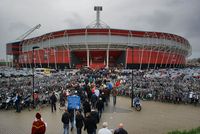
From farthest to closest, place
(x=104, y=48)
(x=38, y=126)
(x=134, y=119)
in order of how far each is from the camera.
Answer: (x=104, y=48)
(x=134, y=119)
(x=38, y=126)

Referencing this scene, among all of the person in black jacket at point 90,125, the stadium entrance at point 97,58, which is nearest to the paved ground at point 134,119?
the person in black jacket at point 90,125

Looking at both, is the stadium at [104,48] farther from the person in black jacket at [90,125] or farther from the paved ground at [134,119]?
the person in black jacket at [90,125]

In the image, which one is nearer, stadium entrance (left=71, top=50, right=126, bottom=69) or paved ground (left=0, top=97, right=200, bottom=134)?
paved ground (left=0, top=97, right=200, bottom=134)

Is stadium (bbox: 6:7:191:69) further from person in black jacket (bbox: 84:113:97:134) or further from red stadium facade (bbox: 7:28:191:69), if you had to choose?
person in black jacket (bbox: 84:113:97:134)

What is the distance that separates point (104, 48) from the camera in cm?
8269

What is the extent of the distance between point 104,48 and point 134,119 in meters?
65.0

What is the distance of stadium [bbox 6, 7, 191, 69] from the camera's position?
81.4 meters

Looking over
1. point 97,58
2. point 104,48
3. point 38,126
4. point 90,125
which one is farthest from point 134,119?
point 97,58

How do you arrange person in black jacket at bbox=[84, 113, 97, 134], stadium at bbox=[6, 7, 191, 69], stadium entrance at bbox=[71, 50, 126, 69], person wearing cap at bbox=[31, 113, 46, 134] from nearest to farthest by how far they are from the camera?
person wearing cap at bbox=[31, 113, 46, 134] < person in black jacket at bbox=[84, 113, 97, 134] < stadium at bbox=[6, 7, 191, 69] < stadium entrance at bbox=[71, 50, 126, 69]

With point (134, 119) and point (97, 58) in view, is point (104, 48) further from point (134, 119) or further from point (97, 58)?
point (134, 119)

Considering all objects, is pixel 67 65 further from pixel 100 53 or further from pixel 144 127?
pixel 144 127

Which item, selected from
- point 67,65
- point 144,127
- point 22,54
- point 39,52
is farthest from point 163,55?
point 144,127

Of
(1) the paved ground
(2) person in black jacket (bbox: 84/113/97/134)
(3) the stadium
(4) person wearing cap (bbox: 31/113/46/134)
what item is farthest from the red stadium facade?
(4) person wearing cap (bbox: 31/113/46/134)

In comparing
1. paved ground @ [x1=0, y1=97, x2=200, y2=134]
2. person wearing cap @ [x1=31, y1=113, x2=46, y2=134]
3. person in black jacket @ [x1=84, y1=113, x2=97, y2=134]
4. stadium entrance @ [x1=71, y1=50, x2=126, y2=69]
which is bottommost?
paved ground @ [x1=0, y1=97, x2=200, y2=134]
